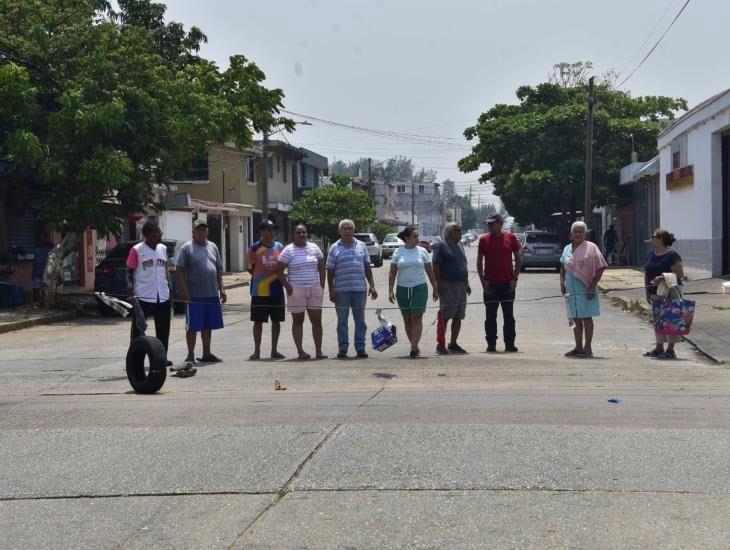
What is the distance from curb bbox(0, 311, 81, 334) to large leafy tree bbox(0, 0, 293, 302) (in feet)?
3.30

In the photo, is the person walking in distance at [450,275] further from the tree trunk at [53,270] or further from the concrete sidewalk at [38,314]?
the tree trunk at [53,270]

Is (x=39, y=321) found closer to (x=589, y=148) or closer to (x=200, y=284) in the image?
(x=200, y=284)

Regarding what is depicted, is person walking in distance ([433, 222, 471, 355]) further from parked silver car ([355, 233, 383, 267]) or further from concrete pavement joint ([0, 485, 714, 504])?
parked silver car ([355, 233, 383, 267])

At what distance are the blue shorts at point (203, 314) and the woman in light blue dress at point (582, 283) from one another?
443cm

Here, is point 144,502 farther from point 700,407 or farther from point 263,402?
point 700,407

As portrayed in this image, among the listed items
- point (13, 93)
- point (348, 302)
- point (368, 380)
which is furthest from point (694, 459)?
point (13, 93)

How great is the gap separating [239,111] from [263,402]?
1637cm

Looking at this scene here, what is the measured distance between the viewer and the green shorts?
1284 cm

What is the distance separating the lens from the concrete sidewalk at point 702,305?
13.9m

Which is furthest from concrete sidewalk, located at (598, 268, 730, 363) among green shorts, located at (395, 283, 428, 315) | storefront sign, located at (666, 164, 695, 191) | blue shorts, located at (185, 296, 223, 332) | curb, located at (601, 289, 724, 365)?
blue shorts, located at (185, 296, 223, 332)

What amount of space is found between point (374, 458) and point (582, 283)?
6646 millimetres

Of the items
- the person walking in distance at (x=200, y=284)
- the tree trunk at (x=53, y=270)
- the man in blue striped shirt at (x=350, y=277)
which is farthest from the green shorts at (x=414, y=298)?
the tree trunk at (x=53, y=270)

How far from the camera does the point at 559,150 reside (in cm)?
4556

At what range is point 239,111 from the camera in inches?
979
